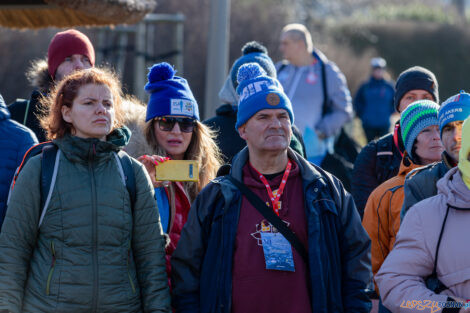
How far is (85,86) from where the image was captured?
12.9 ft

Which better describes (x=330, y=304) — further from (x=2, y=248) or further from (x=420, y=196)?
(x=2, y=248)

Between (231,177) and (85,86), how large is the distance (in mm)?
899

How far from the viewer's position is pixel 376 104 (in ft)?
48.1

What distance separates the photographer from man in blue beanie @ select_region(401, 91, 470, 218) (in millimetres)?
3896

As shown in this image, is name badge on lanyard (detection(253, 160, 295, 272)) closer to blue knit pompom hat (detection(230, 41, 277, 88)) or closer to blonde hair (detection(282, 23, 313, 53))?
blue knit pompom hat (detection(230, 41, 277, 88))

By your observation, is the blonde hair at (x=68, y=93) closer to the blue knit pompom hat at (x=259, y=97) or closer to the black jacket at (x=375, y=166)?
the blue knit pompom hat at (x=259, y=97)

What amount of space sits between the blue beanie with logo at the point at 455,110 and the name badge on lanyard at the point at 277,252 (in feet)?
3.57

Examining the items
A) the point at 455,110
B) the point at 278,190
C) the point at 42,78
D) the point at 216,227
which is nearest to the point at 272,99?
the point at 278,190

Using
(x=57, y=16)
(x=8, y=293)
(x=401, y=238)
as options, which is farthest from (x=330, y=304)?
(x=57, y=16)

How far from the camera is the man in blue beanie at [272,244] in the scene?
12.1 ft

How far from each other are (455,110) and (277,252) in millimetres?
1226

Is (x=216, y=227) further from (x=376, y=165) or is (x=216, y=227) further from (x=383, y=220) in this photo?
(x=376, y=165)

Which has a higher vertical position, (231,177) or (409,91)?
(409,91)

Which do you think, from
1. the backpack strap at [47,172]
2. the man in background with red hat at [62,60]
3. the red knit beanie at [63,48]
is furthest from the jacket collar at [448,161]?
the red knit beanie at [63,48]
